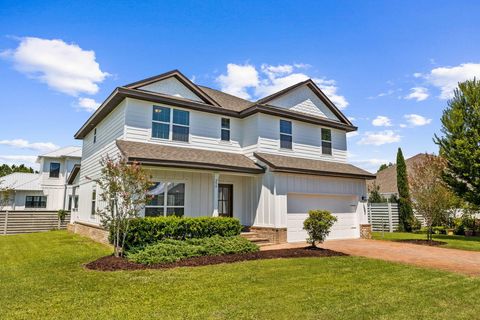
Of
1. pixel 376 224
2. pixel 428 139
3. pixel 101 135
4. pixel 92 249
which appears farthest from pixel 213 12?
pixel 376 224

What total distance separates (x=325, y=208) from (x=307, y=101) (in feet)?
20.8

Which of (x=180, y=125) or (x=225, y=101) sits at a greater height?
(x=225, y=101)

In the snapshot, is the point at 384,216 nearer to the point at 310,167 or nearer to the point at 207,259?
the point at 310,167

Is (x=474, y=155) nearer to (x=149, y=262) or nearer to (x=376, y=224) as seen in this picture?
(x=376, y=224)

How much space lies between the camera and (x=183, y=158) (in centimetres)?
1286

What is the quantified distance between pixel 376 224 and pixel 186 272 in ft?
61.4

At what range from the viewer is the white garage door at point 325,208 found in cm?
1468

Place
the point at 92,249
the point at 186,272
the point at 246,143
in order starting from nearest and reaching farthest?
the point at 186,272 < the point at 92,249 < the point at 246,143

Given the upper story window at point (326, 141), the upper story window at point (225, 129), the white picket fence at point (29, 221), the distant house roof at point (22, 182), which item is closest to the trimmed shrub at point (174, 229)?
the upper story window at point (225, 129)

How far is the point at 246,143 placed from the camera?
54.0 feet

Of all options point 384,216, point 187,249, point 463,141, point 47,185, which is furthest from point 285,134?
point 47,185

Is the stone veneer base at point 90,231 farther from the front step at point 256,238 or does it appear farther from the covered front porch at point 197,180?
the front step at point 256,238

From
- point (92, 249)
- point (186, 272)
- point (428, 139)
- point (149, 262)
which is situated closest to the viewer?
point (186, 272)

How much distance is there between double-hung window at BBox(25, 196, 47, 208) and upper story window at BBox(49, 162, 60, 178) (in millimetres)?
2546
